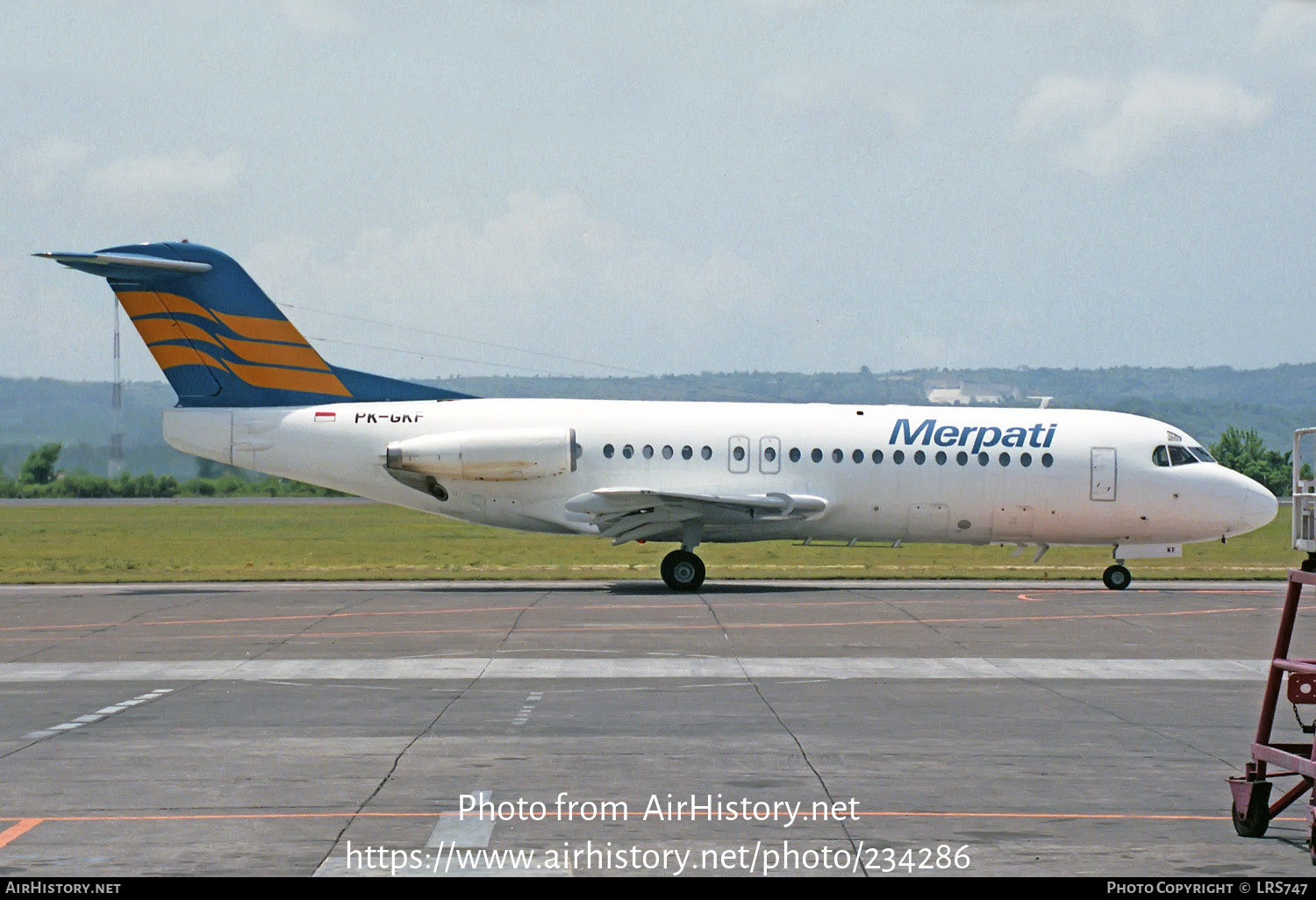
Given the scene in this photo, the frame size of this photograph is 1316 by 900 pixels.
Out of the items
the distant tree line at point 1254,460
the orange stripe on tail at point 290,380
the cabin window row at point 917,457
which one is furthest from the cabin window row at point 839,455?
the distant tree line at point 1254,460

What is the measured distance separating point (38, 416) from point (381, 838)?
119605 millimetres

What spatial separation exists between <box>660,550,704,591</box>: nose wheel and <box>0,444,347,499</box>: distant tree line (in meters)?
74.0

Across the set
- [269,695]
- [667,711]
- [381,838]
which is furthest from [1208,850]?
[269,695]

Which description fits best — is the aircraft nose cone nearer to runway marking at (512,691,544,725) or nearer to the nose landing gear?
the nose landing gear

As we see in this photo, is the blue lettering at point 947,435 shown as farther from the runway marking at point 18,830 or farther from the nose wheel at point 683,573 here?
the runway marking at point 18,830

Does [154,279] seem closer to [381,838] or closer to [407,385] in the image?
[407,385]

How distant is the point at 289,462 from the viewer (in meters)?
32.2

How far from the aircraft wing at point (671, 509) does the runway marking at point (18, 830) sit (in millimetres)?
20999

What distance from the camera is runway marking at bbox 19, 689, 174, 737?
13570 millimetres

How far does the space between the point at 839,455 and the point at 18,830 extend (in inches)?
943

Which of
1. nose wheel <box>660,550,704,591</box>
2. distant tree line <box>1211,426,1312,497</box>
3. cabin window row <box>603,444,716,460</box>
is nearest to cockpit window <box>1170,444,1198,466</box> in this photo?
cabin window row <box>603,444,716,460</box>

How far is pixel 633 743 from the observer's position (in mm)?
13078

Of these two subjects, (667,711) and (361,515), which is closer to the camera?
(667,711)

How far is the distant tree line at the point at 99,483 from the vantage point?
103m
